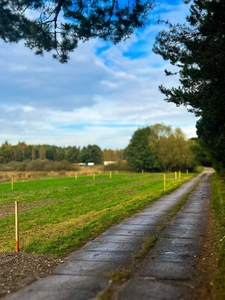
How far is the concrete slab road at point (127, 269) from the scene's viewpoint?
506 cm

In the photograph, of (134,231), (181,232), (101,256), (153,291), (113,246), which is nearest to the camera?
(153,291)

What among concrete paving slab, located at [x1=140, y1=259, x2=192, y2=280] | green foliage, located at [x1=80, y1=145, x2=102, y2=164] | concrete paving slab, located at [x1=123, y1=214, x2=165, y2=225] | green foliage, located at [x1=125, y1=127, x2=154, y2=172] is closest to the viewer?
concrete paving slab, located at [x1=140, y1=259, x2=192, y2=280]

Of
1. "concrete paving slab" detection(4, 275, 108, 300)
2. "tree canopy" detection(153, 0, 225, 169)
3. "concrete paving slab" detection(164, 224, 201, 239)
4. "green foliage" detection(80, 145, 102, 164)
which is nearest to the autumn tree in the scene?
"green foliage" detection(80, 145, 102, 164)

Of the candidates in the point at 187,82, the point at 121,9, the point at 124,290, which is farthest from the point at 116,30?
the point at 187,82

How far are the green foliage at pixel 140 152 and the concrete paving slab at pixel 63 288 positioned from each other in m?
80.8

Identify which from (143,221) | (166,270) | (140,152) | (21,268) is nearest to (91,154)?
(140,152)

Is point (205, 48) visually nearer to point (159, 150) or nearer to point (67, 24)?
point (67, 24)

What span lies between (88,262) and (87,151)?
144 m

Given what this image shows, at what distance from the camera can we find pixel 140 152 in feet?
287

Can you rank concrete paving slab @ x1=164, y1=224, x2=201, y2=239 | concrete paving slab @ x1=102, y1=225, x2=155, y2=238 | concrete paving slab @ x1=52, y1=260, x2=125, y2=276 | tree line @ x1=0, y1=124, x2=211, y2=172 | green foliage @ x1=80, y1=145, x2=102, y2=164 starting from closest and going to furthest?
concrete paving slab @ x1=52, y1=260, x2=125, y2=276 → concrete paving slab @ x1=164, y1=224, x2=201, y2=239 → concrete paving slab @ x1=102, y1=225, x2=155, y2=238 → tree line @ x1=0, y1=124, x2=211, y2=172 → green foliage @ x1=80, y1=145, x2=102, y2=164

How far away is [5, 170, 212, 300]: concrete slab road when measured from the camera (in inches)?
199

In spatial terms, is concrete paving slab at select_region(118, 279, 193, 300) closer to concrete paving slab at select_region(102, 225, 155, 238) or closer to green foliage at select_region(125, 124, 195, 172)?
concrete paving slab at select_region(102, 225, 155, 238)

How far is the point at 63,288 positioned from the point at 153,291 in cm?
131

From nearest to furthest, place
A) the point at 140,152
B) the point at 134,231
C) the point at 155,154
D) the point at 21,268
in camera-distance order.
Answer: the point at 21,268 < the point at 134,231 < the point at 155,154 < the point at 140,152
